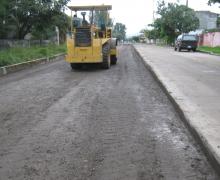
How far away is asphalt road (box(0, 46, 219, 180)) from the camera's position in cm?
601

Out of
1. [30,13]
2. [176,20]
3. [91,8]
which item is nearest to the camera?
[91,8]

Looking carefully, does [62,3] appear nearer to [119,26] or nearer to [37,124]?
[37,124]

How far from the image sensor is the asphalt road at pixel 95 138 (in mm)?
6008

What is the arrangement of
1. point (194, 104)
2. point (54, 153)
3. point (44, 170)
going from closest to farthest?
point (44, 170) < point (54, 153) < point (194, 104)

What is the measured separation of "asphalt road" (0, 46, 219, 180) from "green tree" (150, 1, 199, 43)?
6244 cm

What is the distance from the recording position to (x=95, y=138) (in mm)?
7680

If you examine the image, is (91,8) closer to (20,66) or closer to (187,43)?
(20,66)

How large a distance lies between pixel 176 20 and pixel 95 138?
6887 centimetres

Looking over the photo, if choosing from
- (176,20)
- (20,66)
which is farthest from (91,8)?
(176,20)

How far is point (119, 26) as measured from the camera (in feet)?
570

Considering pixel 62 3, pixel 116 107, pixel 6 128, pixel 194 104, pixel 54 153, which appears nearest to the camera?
pixel 54 153

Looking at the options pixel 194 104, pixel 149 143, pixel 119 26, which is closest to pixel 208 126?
pixel 149 143

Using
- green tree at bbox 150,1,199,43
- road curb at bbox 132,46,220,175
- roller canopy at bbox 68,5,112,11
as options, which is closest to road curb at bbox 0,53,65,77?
roller canopy at bbox 68,5,112,11

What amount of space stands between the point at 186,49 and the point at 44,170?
144ft
